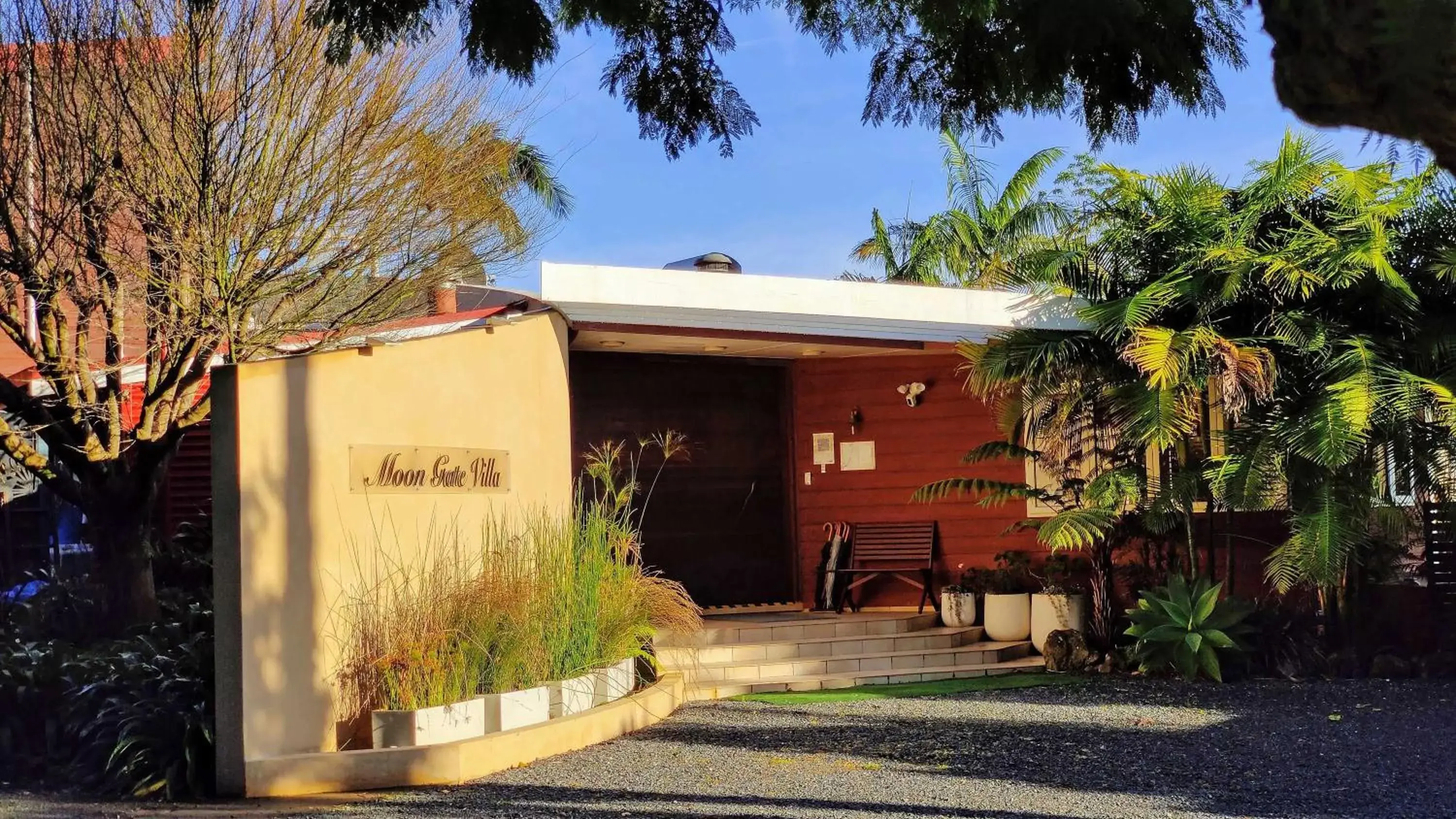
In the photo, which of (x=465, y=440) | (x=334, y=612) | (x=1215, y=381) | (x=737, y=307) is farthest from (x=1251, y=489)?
(x=334, y=612)

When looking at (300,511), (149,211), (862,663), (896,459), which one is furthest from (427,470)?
(896,459)

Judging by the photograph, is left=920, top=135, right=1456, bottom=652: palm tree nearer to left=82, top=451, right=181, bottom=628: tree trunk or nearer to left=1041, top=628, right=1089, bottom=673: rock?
left=1041, top=628, right=1089, bottom=673: rock

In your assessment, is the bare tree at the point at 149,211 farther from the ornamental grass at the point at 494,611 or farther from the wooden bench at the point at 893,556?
the wooden bench at the point at 893,556

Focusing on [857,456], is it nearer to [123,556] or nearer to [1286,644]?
[1286,644]

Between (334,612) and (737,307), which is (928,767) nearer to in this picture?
(334,612)

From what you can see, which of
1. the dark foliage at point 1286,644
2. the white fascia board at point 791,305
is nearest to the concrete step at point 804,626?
the white fascia board at point 791,305

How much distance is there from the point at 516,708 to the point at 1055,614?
5.38m

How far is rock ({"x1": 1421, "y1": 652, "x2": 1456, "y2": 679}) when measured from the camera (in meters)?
9.97

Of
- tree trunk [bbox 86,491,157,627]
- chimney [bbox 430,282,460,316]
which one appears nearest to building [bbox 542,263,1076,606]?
chimney [bbox 430,282,460,316]

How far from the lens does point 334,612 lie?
23.0 ft

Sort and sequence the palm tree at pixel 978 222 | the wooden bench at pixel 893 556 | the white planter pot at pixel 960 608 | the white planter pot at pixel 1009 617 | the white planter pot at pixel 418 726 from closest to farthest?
the white planter pot at pixel 418 726
the white planter pot at pixel 1009 617
the white planter pot at pixel 960 608
the wooden bench at pixel 893 556
the palm tree at pixel 978 222

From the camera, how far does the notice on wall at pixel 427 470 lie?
24.0ft

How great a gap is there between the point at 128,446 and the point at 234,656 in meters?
3.75

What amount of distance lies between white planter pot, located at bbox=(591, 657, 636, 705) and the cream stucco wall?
4.06 ft
